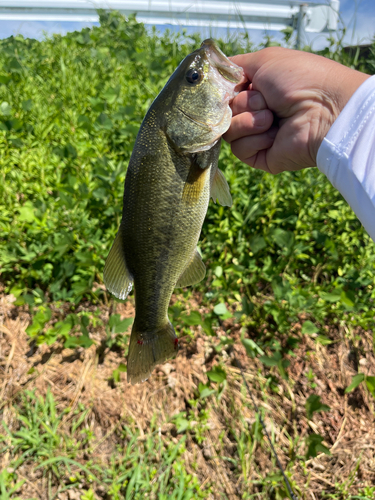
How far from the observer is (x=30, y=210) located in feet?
9.13

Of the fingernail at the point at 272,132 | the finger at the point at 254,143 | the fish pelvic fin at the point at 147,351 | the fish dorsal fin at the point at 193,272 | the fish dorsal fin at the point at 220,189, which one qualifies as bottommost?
the fish pelvic fin at the point at 147,351

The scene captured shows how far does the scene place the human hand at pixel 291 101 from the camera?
5.52 ft

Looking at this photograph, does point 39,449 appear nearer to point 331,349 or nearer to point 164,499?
point 164,499

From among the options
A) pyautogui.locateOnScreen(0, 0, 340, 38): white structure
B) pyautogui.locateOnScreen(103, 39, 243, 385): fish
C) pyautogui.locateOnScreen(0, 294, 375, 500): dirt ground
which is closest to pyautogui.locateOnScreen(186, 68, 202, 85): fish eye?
pyautogui.locateOnScreen(103, 39, 243, 385): fish

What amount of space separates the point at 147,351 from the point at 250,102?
138 cm

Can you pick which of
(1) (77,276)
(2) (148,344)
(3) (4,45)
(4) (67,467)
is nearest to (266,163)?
(2) (148,344)

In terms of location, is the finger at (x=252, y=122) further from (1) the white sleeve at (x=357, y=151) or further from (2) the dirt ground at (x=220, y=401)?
(2) the dirt ground at (x=220, y=401)

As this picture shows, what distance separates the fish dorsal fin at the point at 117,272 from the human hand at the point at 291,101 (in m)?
0.90

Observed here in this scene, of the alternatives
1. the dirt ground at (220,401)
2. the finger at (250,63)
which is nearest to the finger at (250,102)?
the finger at (250,63)

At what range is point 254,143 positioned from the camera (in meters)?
1.96

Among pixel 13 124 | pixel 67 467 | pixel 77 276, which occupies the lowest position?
pixel 67 467

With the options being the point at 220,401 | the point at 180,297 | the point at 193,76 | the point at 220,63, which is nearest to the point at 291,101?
the point at 220,63

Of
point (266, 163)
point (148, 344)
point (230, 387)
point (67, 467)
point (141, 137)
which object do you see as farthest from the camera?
point (230, 387)

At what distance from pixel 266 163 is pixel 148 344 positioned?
4.08 ft
